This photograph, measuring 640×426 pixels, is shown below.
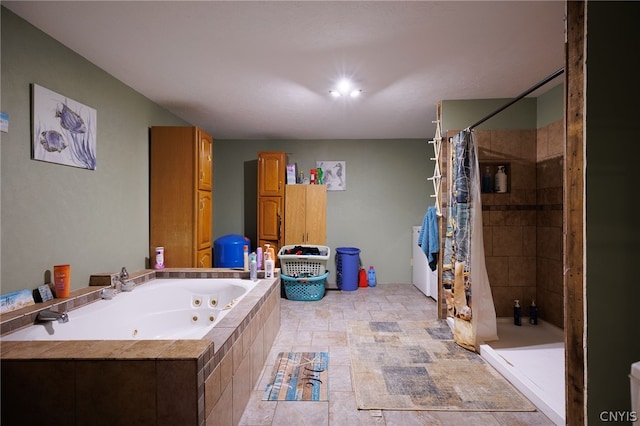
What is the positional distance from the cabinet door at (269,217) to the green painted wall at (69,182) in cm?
168

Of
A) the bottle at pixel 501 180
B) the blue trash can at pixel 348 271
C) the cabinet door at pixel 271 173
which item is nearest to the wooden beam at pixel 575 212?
the bottle at pixel 501 180

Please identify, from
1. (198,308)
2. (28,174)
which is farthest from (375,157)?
(28,174)

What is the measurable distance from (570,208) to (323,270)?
314 cm

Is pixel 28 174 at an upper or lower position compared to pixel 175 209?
upper

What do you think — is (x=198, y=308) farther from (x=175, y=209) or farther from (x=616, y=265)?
(x=616, y=265)

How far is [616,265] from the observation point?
4.00 feet

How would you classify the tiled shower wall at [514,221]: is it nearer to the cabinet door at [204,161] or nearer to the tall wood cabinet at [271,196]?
the tall wood cabinet at [271,196]

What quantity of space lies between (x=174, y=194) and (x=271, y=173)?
1591 millimetres

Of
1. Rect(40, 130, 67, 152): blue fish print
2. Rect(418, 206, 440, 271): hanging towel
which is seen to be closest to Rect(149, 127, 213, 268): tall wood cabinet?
Rect(40, 130, 67, 152): blue fish print

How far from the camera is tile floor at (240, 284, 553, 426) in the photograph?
5.70ft

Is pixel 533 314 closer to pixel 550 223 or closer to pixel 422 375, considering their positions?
pixel 550 223

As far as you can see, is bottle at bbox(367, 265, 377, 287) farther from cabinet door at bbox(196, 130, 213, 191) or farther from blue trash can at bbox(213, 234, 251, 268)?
cabinet door at bbox(196, 130, 213, 191)

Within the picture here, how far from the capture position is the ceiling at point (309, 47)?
70.0 inches

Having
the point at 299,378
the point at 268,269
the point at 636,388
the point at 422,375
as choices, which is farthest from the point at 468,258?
the point at 268,269
